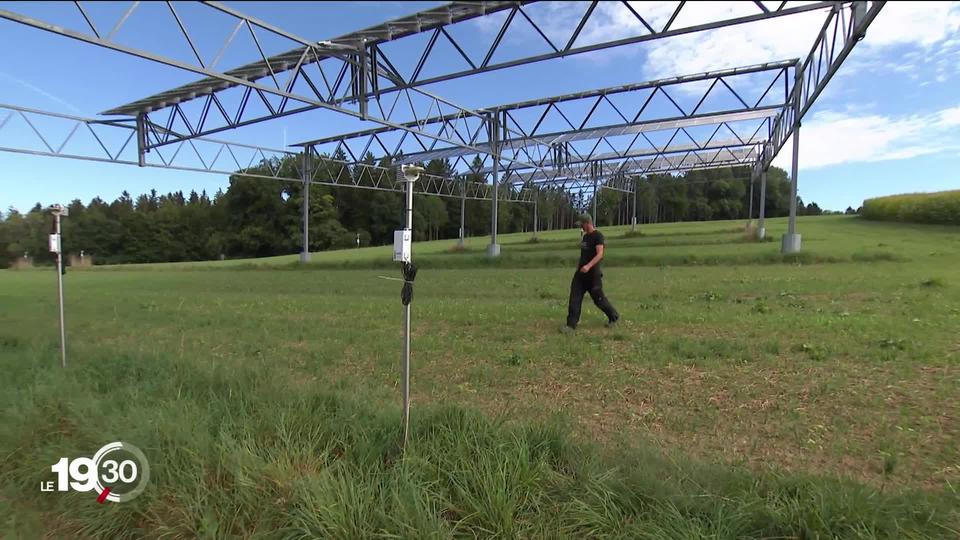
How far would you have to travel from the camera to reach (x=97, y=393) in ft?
15.9

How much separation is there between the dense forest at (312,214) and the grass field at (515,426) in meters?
47.4

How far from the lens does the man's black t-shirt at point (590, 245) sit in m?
8.10

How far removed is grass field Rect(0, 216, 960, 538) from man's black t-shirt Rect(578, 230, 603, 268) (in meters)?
1.10

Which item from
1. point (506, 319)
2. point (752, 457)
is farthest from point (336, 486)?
point (506, 319)

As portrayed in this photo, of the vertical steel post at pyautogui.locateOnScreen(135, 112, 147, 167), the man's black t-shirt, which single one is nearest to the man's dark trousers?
the man's black t-shirt

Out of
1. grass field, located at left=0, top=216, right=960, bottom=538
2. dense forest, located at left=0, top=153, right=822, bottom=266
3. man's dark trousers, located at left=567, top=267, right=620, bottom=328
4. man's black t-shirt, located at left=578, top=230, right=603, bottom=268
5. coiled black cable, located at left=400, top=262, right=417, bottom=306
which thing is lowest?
grass field, located at left=0, top=216, right=960, bottom=538

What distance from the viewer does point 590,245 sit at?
320 inches

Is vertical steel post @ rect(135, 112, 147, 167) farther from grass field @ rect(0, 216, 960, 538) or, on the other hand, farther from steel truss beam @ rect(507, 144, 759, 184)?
steel truss beam @ rect(507, 144, 759, 184)

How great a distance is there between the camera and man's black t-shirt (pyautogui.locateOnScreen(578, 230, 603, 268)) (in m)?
8.10

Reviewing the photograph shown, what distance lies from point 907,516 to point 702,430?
1534mm

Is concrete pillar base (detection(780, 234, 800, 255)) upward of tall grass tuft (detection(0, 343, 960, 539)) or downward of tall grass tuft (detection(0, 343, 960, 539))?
upward

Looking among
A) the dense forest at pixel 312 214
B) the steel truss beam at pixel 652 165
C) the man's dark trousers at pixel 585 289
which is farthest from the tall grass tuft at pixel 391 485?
the dense forest at pixel 312 214

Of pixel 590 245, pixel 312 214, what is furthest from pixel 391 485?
pixel 312 214

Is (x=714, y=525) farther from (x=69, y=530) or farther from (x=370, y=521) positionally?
(x=69, y=530)
